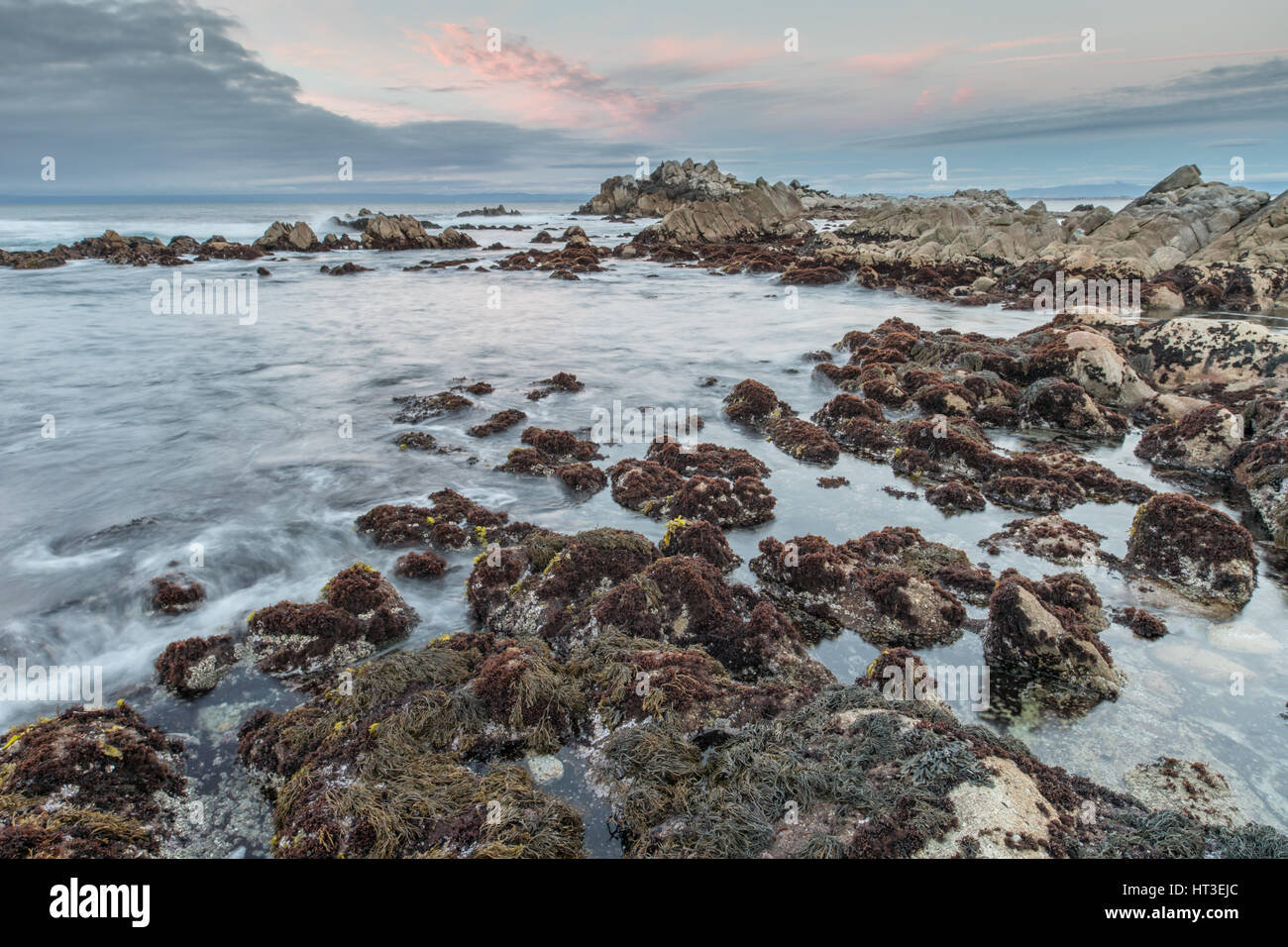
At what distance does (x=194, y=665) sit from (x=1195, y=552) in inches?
414

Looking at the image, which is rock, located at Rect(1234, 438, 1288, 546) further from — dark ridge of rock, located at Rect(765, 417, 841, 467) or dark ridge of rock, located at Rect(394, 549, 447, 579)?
dark ridge of rock, located at Rect(394, 549, 447, 579)

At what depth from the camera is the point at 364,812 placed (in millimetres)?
4195

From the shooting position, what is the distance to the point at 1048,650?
19.3 ft

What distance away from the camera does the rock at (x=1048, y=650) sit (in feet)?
18.7

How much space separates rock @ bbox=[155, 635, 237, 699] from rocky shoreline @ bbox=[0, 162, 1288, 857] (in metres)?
0.03

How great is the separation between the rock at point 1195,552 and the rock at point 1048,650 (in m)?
1.65

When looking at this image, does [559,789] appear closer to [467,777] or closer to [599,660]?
[467,777]

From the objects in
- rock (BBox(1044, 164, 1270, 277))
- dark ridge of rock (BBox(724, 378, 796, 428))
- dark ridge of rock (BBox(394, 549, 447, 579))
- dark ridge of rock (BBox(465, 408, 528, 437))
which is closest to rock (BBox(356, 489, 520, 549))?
dark ridge of rock (BBox(394, 549, 447, 579))

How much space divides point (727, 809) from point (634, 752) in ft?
2.99

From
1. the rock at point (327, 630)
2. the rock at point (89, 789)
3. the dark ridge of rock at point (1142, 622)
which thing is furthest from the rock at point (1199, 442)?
the rock at point (89, 789)

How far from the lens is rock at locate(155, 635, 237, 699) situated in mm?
5984

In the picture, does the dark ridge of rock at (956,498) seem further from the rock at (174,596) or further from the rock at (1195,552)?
the rock at (174,596)

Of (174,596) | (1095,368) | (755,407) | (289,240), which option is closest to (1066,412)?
(1095,368)
